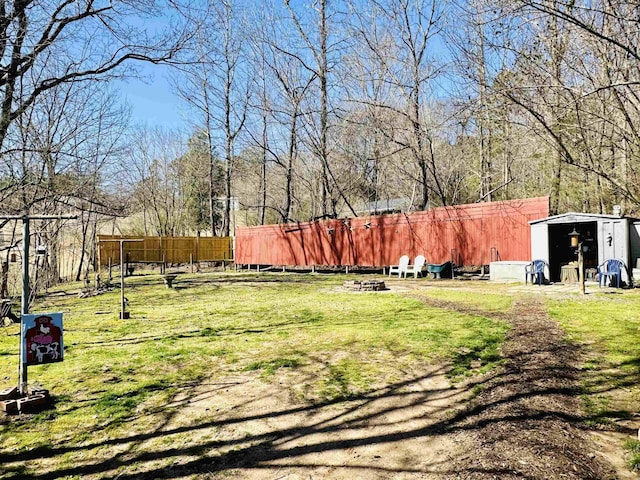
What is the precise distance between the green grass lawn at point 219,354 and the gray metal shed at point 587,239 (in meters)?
4.73

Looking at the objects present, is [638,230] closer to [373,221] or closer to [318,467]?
[373,221]

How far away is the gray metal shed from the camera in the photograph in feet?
34.7

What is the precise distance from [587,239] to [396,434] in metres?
11.3

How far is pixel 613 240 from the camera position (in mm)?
10664

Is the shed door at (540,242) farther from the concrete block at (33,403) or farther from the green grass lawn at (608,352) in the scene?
the concrete block at (33,403)

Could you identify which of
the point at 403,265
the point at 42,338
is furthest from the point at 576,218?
the point at 42,338

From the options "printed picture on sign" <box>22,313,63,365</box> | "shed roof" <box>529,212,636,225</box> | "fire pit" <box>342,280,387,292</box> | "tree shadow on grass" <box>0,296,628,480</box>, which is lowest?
"tree shadow on grass" <box>0,296,628,480</box>

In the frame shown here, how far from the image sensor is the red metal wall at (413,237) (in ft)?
44.2

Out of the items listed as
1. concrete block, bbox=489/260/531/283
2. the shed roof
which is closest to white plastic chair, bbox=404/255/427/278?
concrete block, bbox=489/260/531/283

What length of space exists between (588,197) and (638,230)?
7.42 m

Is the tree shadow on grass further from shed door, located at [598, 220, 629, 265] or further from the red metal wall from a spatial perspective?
the red metal wall

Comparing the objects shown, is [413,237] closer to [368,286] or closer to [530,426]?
[368,286]

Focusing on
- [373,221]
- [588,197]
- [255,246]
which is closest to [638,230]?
[588,197]

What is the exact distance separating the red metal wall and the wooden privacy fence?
125 inches
